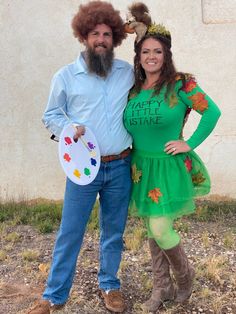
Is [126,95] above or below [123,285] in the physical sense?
above

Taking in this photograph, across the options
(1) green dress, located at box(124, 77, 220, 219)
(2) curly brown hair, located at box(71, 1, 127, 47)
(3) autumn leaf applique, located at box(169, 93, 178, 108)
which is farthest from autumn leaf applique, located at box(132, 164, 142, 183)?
(2) curly brown hair, located at box(71, 1, 127, 47)

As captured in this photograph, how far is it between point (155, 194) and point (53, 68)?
2629 millimetres

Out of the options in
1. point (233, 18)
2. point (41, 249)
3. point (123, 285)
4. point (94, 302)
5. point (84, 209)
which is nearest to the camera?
point (84, 209)

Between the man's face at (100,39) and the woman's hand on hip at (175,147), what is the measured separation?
27.6 inches

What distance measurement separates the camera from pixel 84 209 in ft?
10.5

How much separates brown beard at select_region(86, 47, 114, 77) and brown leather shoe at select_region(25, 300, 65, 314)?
4.86 ft

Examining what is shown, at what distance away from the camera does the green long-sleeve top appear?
3088 mm

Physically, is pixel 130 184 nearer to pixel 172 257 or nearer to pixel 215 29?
pixel 172 257

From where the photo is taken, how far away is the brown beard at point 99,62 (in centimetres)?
312

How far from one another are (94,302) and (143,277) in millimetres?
506

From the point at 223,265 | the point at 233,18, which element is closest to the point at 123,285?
the point at 223,265

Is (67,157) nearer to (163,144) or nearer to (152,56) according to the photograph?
(163,144)

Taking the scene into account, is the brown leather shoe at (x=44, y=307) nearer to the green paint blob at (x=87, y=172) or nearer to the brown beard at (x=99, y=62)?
the green paint blob at (x=87, y=172)

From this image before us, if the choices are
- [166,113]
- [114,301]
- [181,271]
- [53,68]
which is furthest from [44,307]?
[53,68]
